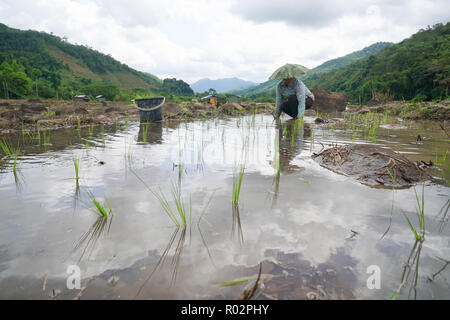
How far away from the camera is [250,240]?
50.8 inches

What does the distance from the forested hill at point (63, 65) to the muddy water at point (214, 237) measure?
85.1ft

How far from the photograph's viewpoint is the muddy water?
3.23ft

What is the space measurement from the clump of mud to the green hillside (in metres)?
22.7

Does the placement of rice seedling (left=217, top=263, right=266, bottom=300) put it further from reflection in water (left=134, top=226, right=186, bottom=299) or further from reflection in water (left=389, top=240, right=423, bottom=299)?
reflection in water (left=389, top=240, right=423, bottom=299)

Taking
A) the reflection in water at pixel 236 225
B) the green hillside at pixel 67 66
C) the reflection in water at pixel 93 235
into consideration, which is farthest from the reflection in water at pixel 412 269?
the green hillside at pixel 67 66

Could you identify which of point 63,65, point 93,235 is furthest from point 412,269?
point 63,65

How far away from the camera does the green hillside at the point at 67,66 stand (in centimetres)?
3046

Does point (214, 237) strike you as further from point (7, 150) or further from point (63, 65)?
point (63, 65)

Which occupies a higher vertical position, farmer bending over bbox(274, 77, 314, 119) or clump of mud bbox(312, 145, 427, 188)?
farmer bending over bbox(274, 77, 314, 119)

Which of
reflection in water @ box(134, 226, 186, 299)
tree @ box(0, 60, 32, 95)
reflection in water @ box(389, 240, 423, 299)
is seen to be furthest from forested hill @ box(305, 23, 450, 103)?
tree @ box(0, 60, 32, 95)

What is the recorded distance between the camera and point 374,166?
241 centimetres

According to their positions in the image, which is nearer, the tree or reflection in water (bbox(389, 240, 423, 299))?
Answer: reflection in water (bbox(389, 240, 423, 299))

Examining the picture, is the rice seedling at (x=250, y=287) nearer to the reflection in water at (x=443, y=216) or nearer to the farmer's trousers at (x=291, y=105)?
the reflection in water at (x=443, y=216)

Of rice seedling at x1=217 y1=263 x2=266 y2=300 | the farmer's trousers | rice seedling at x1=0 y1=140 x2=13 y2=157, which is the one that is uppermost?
the farmer's trousers
